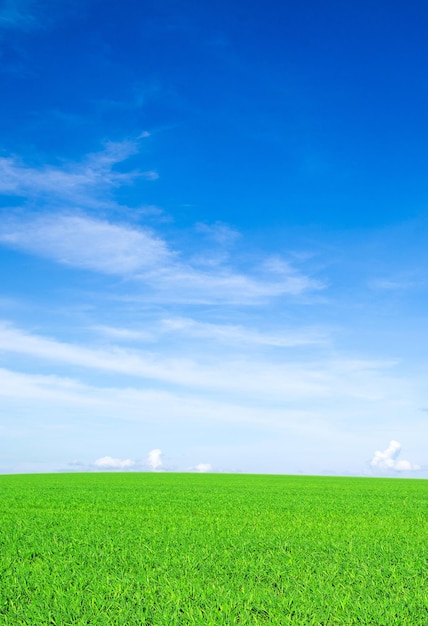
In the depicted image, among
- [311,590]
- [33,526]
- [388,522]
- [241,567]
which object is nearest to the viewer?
[311,590]

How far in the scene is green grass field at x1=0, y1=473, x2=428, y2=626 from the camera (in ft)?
21.2

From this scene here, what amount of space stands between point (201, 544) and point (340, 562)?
2.52m

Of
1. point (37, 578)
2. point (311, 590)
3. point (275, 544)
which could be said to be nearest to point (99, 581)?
point (37, 578)

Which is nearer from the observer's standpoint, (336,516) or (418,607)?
(418,607)

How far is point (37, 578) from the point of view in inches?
305

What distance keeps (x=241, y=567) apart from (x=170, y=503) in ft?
33.7

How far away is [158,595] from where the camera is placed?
22.9 feet

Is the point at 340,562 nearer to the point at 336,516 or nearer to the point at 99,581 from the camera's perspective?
the point at 99,581

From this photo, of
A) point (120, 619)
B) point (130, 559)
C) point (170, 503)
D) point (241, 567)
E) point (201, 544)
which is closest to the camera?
point (120, 619)

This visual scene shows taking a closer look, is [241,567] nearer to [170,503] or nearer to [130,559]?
[130,559]

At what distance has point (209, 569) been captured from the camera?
8.18 metres

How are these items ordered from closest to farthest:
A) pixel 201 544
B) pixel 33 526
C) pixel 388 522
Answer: pixel 201 544
pixel 33 526
pixel 388 522

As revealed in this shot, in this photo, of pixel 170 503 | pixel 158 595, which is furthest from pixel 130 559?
pixel 170 503

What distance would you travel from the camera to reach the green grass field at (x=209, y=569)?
6.45m
